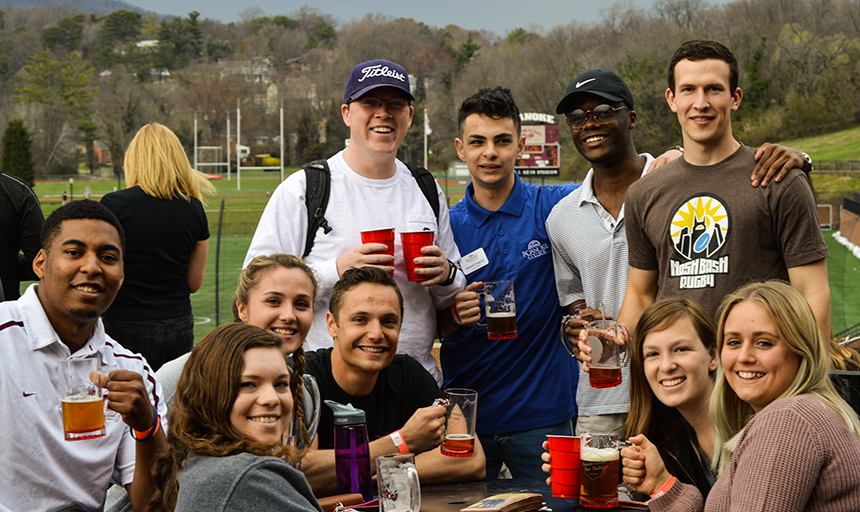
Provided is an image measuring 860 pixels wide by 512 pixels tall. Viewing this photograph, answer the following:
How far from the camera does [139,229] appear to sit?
5070mm

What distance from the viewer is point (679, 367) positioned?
10.1ft

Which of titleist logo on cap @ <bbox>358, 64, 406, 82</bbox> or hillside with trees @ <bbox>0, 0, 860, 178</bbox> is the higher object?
hillside with trees @ <bbox>0, 0, 860, 178</bbox>

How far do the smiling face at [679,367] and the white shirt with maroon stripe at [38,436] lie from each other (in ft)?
7.11

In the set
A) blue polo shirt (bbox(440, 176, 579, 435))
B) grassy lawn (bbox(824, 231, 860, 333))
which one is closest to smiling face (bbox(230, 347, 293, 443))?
blue polo shirt (bbox(440, 176, 579, 435))

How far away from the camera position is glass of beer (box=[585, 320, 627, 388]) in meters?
3.19

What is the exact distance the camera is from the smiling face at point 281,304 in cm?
321

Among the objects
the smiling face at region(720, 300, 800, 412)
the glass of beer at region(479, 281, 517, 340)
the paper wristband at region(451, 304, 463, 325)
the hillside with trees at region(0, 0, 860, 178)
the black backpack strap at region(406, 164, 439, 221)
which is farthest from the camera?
the hillside with trees at region(0, 0, 860, 178)

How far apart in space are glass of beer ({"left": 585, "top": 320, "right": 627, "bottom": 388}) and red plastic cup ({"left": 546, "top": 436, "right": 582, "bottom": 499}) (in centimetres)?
52

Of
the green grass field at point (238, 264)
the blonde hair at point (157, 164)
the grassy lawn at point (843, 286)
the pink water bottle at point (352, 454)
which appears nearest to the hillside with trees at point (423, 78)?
the green grass field at point (238, 264)

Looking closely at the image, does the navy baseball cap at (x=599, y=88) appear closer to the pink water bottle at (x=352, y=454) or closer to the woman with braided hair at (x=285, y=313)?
the woman with braided hair at (x=285, y=313)

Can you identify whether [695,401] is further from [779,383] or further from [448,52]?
[448,52]

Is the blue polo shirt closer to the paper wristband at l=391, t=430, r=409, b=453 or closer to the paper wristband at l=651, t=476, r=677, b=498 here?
the paper wristband at l=391, t=430, r=409, b=453

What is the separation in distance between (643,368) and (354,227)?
1.60 meters

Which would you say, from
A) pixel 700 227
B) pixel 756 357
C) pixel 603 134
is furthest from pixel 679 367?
pixel 603 134
